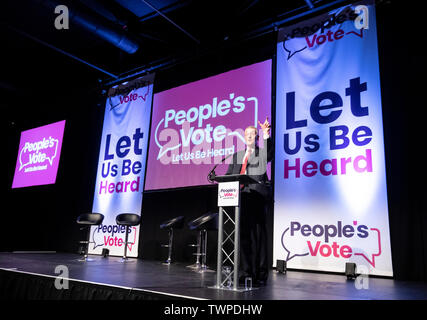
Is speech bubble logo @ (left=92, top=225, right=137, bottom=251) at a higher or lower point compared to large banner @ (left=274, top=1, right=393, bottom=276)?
lower

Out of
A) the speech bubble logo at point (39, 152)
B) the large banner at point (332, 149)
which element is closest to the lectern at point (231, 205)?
the large banner at point (332, 149)

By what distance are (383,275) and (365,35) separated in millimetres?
2906

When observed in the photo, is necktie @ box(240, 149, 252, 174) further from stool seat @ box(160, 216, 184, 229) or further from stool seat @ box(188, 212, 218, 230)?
stool seat @ box(160, 216, 184, 229)

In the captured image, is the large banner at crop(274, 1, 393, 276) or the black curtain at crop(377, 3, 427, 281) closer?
the black curtain at crop(377, 3, 427, 281)

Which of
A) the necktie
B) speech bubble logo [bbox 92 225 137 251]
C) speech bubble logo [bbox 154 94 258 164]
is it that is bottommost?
speech bubble logo [bbox 92 225 137 251]

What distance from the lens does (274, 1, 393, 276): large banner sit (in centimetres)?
382

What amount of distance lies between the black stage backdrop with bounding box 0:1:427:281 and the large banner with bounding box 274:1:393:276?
16 centimetres

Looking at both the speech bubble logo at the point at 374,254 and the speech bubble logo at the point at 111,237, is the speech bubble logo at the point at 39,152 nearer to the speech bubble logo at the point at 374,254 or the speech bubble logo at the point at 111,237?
the speech bubble logo at the point at 111,237

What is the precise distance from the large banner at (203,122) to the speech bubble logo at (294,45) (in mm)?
371

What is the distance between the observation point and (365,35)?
13.9ft

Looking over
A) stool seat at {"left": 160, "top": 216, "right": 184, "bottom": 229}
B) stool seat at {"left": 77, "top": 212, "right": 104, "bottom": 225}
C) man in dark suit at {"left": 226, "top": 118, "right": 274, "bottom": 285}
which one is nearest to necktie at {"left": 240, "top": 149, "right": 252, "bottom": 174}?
man in dark suit at {"left": 226, "top": 118, "right": 274, "bottom": 285}

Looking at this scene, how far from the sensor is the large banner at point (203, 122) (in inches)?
193

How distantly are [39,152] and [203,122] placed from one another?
517cm

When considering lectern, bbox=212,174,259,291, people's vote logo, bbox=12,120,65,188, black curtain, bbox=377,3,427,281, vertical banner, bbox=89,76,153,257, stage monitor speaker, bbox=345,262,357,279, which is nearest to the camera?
lectern, bbox=212,174,259,291
